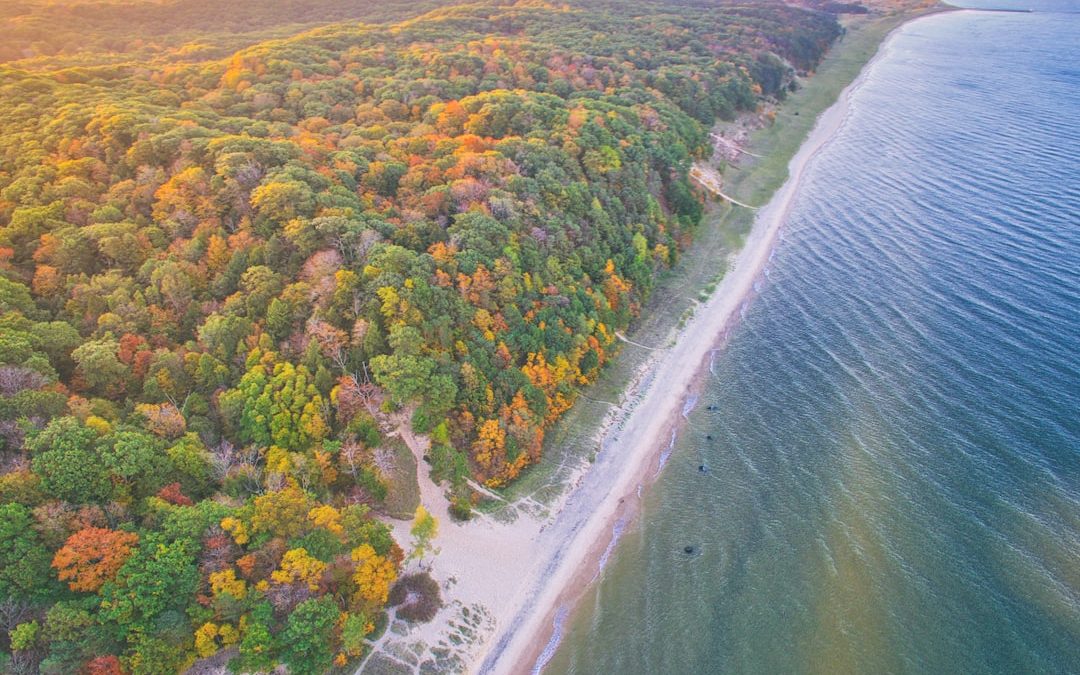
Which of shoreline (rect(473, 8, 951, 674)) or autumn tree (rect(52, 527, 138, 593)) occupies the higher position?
autumn tree (rect(52, 527, 138, 593))

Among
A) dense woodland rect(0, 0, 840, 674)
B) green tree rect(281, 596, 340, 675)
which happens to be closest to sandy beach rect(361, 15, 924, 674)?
dense woodland rect(0, 0, 840, 674)

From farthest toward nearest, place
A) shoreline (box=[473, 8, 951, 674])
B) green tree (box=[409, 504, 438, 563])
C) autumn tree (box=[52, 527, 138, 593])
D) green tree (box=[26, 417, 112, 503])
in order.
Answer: green tree (box=[409, 504, 438, 563])
shoreline (box=[473, 8, 951, 674])
green tree (box=[26, 417, 112, 503])
autumn tree (box=[52, 527, 138, 593])

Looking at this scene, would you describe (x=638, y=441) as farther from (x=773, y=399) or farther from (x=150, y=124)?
(x=150, y=124)

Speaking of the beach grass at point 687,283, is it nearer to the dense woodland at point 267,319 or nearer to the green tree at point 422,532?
the dense woodland at point 267,319

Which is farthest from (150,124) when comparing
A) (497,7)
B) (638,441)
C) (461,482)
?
(497,7)

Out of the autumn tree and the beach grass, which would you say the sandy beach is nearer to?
the beach grass

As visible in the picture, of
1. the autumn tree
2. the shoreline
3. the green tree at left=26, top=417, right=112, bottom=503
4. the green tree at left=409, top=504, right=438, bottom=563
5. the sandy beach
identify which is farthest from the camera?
the green tree at left=409, top=504, right=438, bottom=563
